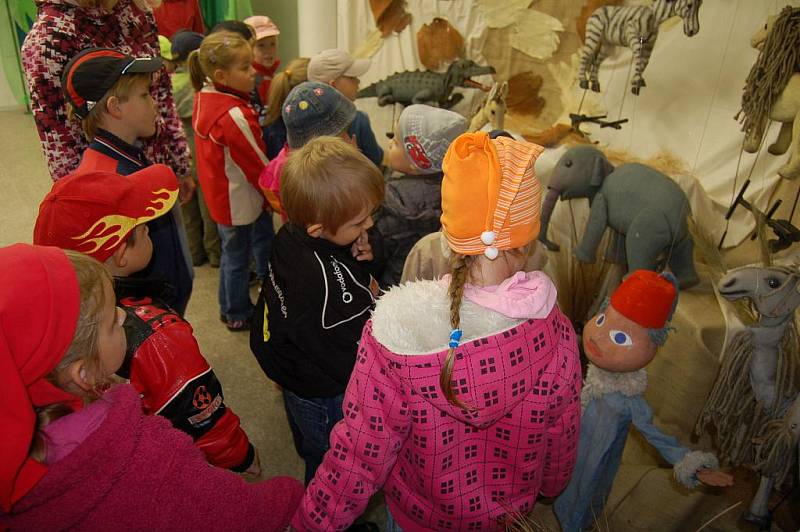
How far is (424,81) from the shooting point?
10.4ft

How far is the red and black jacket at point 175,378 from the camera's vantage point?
3.66ft

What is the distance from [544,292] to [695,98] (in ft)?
4.40

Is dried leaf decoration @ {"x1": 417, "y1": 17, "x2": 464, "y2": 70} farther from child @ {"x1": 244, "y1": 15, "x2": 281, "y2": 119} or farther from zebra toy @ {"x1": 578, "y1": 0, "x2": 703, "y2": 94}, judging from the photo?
zebra toy @ {"x1": 578, "y1": 0, "x2": 703, "y2": 94}

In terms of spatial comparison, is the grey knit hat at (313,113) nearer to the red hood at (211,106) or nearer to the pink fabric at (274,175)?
the pink fabric at (274,175)

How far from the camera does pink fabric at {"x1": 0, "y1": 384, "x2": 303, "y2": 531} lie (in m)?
0.72

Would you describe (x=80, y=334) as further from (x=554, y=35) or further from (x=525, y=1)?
(x=525, y=1)

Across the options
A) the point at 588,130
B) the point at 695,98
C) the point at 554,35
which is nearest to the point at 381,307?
the point at 695,98

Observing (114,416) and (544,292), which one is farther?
(544,292)

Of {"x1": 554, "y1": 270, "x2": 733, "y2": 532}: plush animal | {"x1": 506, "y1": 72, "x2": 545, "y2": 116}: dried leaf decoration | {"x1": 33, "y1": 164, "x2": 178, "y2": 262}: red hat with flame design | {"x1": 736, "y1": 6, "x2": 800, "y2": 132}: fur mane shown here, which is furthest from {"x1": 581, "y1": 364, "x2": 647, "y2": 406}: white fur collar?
{"x1": 506, "y1": 72, "x2": 545, "y2": 116}: dried leaf decoration

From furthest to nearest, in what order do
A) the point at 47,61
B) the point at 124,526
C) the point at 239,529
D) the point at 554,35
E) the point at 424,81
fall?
the point at 424,81 < the point at 554,35 < the point at 47,61 < the point at 239,529 < the point at 124,526

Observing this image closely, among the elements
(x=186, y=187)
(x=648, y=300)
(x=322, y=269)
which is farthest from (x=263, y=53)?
(x=648, y=300)

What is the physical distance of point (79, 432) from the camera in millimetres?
750

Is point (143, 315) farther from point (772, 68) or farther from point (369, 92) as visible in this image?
point (369, 92)

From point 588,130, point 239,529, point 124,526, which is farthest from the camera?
point 588,130
